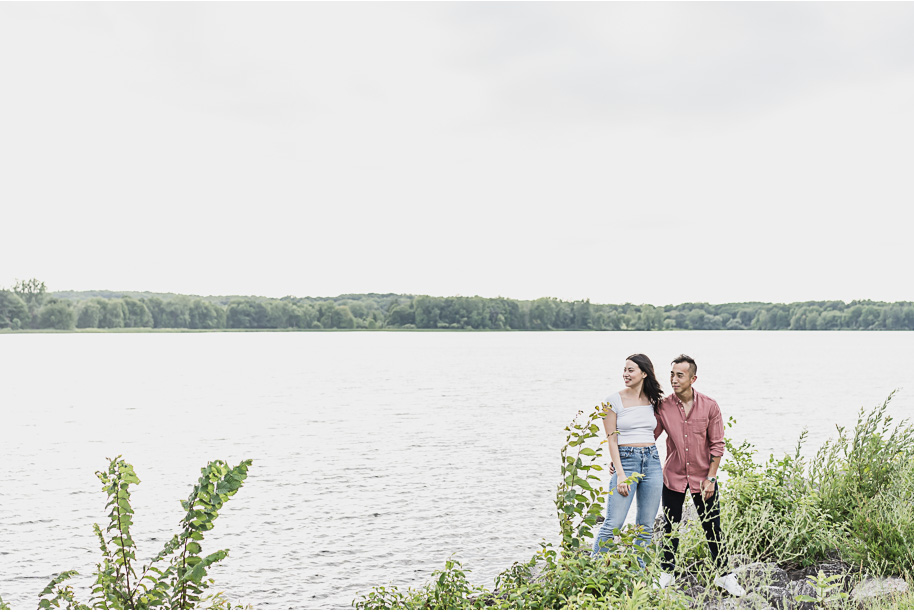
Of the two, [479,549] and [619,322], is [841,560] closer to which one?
[479,549]

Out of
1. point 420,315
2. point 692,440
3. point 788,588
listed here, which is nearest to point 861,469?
point 788,588

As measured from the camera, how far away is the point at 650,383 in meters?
6.57

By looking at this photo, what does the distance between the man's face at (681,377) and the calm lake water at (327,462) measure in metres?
2.22

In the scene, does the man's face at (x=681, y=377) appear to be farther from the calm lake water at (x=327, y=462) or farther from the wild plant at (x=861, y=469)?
the wild plant at (x=861, y=469)

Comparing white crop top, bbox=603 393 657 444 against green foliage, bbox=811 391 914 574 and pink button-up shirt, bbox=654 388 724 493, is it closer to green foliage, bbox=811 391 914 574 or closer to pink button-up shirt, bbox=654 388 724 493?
pink button-up shirt, bbox=654 388 724 493

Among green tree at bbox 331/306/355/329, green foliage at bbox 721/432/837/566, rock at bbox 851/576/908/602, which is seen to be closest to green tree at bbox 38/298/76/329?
green tree at bbox 331/306/355/329

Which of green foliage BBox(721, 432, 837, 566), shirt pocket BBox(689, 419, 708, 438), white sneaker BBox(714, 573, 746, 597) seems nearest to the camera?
white sneaker BBox(714, 573, 746, 597)

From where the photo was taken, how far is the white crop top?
21.4ft

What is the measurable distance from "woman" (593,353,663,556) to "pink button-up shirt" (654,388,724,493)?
0.48ft

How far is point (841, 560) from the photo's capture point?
725cm

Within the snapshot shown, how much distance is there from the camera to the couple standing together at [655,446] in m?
6.50

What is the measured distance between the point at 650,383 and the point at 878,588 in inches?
95.8

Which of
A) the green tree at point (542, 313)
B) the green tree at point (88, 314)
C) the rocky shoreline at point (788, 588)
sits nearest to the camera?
the rocky shoreline at point (788, 588)

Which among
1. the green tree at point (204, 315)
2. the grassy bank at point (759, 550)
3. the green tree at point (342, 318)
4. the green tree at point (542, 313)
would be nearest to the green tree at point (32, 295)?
the green tree at point (204, 315)
